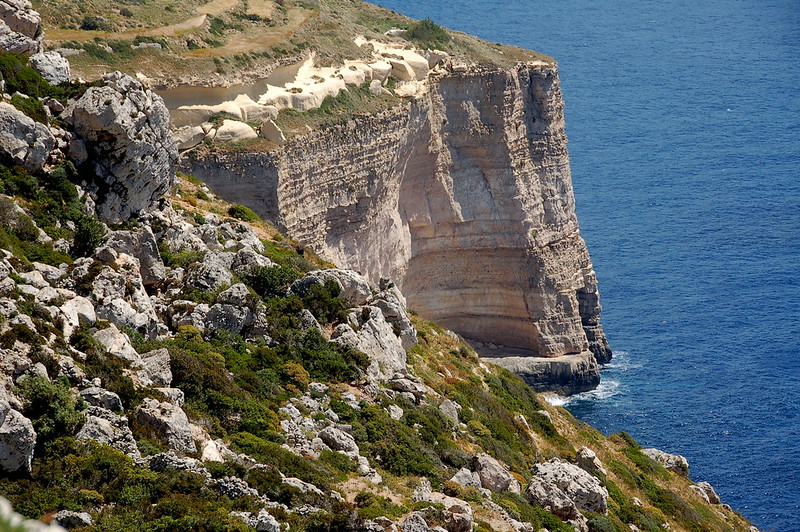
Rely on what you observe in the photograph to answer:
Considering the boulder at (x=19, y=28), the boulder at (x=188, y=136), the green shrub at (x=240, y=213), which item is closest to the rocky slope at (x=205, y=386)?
the boulder at (x=19, y=28)

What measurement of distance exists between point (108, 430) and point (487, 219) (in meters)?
77.2

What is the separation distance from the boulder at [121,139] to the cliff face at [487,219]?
4591 cm

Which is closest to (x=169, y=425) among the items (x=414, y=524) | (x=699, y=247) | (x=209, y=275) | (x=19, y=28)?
(x=414, y=524)

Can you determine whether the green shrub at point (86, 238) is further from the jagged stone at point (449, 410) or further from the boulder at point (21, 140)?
the jagged stone at point (449, 410)

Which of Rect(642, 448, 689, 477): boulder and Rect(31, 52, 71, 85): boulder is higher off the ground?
Rect(31, 52, 71, 85): boulder

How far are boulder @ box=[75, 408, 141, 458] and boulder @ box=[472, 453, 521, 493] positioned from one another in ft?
48.4

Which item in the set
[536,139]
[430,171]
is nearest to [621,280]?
[536,139]

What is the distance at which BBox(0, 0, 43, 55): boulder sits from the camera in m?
44.6

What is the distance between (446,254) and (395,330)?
56.5m

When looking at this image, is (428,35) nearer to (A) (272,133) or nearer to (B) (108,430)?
(A) (272,133)

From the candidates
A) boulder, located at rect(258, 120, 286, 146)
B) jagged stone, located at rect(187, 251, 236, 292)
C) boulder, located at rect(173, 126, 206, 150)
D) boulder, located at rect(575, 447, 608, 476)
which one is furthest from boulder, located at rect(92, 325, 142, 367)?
boulder, located at rect(258, 120, 286, 146)

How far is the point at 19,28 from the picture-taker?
4662 cm

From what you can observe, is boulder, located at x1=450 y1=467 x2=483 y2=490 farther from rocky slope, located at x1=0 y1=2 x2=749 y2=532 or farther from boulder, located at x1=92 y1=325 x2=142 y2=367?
boulder, located at x1=92 y1=325 x2=142 y2=367

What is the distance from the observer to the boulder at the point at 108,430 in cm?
2961
